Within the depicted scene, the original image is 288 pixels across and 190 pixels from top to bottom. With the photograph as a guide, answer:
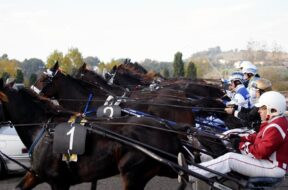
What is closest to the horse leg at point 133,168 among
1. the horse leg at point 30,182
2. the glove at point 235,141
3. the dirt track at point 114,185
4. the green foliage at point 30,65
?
the glove at point 235,141

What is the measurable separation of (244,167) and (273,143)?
0.39 metres

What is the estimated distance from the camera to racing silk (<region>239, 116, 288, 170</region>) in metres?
4.34

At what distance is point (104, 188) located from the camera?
25.7 feet

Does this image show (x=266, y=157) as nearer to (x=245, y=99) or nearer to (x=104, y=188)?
(x=245, y=99)

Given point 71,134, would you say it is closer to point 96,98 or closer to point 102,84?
point 96,98

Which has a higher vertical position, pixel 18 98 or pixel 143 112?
pixel 18 98

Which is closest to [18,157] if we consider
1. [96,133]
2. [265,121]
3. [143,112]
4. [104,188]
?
[104,188]

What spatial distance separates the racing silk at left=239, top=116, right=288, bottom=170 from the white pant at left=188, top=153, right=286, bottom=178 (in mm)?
64

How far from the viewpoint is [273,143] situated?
433 cm

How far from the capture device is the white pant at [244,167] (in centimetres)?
440

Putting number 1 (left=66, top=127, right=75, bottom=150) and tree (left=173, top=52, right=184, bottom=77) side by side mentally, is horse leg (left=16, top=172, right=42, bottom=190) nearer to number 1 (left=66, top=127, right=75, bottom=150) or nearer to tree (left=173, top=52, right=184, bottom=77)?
number 1 (left=66, top=127, right=75, bottom=150)

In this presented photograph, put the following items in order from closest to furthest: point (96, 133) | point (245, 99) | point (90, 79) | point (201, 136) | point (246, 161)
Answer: point (246, 161), point (96, 133), point (201, 136), point (245, 99), point (90, 79)

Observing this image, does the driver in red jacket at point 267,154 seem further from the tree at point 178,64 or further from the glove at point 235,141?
the tree at point 178,64

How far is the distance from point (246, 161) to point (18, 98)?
9.65 ft
